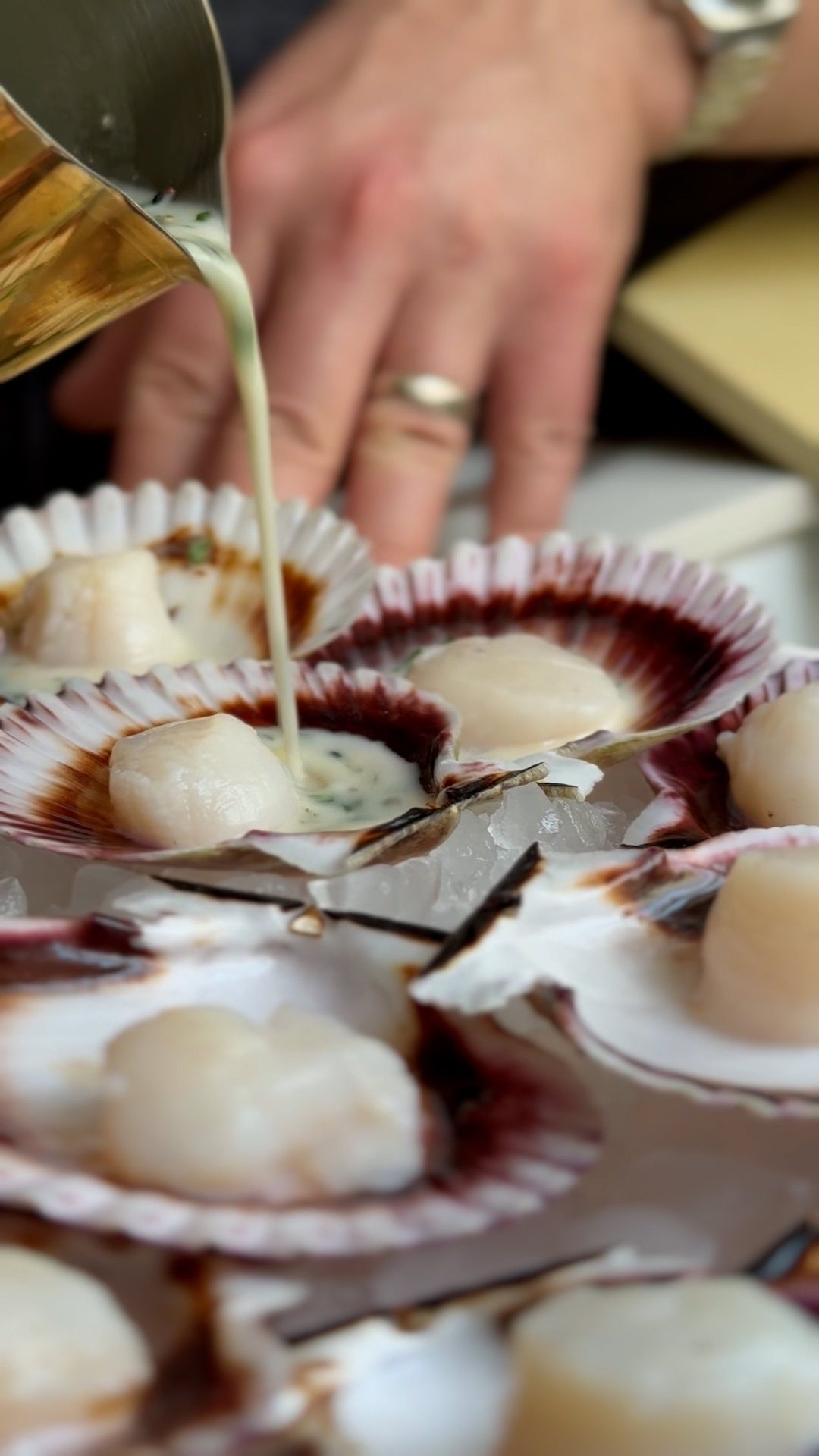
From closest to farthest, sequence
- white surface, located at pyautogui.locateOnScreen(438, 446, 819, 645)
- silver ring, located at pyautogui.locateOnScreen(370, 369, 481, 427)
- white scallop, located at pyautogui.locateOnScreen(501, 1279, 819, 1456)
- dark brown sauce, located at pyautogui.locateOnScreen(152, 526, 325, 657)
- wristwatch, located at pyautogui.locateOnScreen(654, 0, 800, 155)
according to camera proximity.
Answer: white scallop, located at pyautogui.locateOnScreen(501, 1279, 819, 1456), dark brown sauce, located at pyautogui.locateOnScreen(152, 526, 325, 657), white surface, located at pyautogui.locateOnScreen(438, 446, 819, 645), silver ring, located at pyautogui.locateOnScreen(370, 369, 481, 427), wristwatch, located at pyautogui.locateOnScreen(654, 0, 800, 155)

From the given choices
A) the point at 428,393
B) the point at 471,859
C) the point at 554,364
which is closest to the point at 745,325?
the point at 554,364

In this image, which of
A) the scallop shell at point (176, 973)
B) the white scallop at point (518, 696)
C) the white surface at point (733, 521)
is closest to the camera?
the scallop shell at point (176, 973)

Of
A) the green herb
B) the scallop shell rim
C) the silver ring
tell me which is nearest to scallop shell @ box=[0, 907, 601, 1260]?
the scallop shell rim

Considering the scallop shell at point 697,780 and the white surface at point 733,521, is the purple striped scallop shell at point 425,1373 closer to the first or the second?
the scallop shell at point 697,780

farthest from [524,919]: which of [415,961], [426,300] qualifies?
[426,300]

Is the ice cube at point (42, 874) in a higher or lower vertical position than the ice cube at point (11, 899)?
lower

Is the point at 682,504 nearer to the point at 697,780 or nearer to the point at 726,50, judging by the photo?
the point at 726,50

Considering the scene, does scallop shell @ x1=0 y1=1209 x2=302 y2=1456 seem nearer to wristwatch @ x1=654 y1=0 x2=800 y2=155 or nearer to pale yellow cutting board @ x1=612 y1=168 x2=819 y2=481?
pale yellow cutting board @ x1=612 y1=168 x2=819 y2=481

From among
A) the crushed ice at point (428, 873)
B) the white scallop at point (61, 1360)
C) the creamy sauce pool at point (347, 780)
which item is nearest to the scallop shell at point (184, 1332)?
the white scallop at point (61, 1360)
